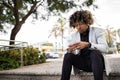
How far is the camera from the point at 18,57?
1010cm

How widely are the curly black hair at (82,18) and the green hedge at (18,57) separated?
496 cm

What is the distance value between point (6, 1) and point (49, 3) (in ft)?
7.45

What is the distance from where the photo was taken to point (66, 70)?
11.8ft

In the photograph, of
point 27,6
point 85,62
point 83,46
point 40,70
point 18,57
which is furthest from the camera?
point 27,6

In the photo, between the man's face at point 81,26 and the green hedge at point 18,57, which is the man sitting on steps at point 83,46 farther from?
the green hedge at point 18,57

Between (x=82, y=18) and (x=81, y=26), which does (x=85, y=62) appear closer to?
(x=81, y=26)

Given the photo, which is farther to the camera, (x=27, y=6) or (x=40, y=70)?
(x=27, y=6)

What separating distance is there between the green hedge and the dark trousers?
4.89 m

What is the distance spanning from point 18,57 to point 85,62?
22.3 ft

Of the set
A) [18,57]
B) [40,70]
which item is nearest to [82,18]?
[40,70]

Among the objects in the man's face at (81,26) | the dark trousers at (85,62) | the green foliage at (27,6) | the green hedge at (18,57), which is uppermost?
the green foliage at (27,6)

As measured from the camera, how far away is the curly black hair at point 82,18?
363 cm

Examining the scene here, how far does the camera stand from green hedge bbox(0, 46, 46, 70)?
864 centimetres

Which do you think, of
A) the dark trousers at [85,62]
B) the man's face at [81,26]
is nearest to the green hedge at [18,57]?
the dark trousers at [85,62]
